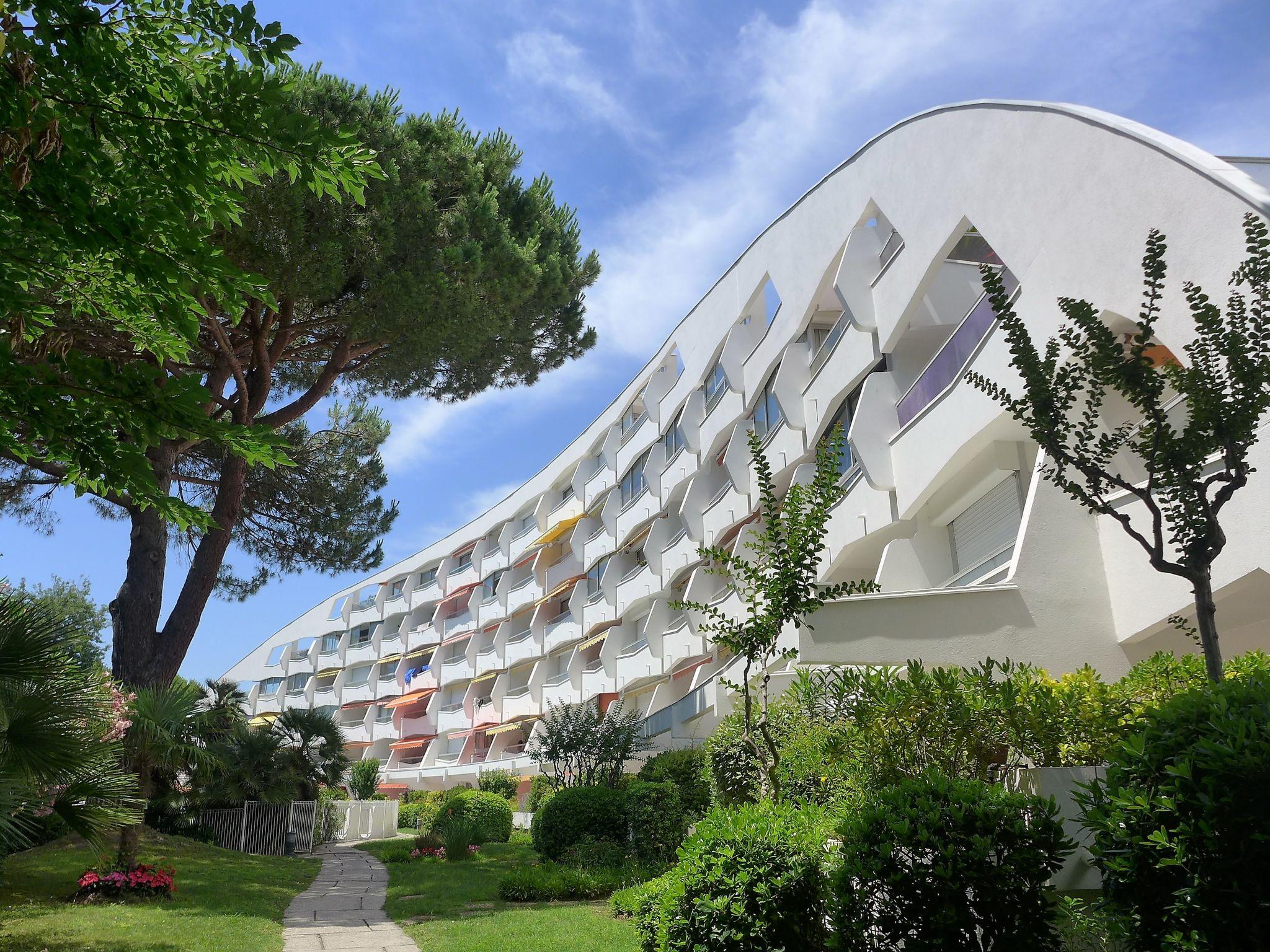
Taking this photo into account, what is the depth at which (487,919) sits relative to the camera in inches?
510

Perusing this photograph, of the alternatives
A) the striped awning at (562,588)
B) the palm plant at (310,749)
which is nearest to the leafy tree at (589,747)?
the palm plant at (310,749)

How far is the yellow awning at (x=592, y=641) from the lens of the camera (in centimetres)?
3775

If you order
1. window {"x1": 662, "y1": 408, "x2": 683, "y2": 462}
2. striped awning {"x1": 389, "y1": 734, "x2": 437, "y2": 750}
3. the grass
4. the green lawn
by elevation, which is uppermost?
window {"x1": 662, "y1": 408, "x2": 683, "y2": 462}

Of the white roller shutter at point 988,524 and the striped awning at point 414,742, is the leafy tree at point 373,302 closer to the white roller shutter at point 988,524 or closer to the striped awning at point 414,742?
the white roller shutter at point 988,524

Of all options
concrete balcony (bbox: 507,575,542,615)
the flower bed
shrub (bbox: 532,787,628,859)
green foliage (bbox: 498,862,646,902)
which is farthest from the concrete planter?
concrete balcony (bbox: 507,575,542,615)

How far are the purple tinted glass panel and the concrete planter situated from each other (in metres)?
6.66

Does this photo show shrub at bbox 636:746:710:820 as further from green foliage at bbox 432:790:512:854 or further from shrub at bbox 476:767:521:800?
shrub at bbox 476:767:521:800

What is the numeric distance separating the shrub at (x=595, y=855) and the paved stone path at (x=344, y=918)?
360 centimetres

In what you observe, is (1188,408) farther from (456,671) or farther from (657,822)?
(456,671)

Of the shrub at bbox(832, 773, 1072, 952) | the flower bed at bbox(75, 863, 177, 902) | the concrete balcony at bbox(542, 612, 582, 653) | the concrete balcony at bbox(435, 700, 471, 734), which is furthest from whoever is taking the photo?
the concrete balcony at bbox(435, 700, 471, 734)

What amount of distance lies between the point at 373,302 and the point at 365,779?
29.4 meters

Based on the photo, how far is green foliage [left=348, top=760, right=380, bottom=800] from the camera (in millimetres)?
41156

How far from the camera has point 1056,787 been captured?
6965 mm

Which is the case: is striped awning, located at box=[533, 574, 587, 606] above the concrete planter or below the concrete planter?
above
